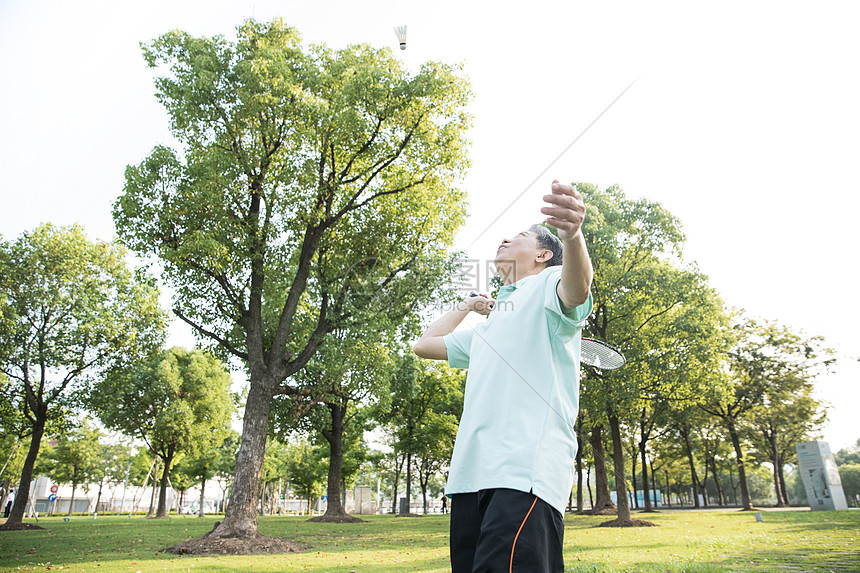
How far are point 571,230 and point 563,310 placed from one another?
1.48ft

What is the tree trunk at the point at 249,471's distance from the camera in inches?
471

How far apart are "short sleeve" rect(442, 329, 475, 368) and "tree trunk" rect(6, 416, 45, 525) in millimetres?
25230

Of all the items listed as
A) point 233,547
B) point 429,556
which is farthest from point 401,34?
point 233,547

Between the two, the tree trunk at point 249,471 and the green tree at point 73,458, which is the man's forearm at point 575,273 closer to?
the tree trunk at point 249,471

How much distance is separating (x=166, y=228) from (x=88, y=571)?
879 cm

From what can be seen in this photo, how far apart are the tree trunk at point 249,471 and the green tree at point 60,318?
1346 centimetres

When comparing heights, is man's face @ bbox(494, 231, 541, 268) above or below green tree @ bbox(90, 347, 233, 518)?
below

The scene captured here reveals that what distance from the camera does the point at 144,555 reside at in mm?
10609

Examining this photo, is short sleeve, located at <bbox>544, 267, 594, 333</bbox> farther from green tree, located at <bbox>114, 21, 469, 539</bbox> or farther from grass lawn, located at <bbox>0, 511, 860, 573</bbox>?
green tree, located at <bbox>114, 21, 469, 539</bbox>

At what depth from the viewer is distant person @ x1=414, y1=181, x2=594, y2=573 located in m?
1.87

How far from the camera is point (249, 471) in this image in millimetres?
12523

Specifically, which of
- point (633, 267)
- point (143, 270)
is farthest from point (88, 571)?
point (633, 267)

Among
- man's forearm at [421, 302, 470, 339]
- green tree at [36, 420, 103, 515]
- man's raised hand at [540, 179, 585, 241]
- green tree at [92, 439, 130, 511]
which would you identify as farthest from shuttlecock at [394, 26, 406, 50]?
green tree at [92, 439, 130, 511]

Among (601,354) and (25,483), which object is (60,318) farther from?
(601,354)
